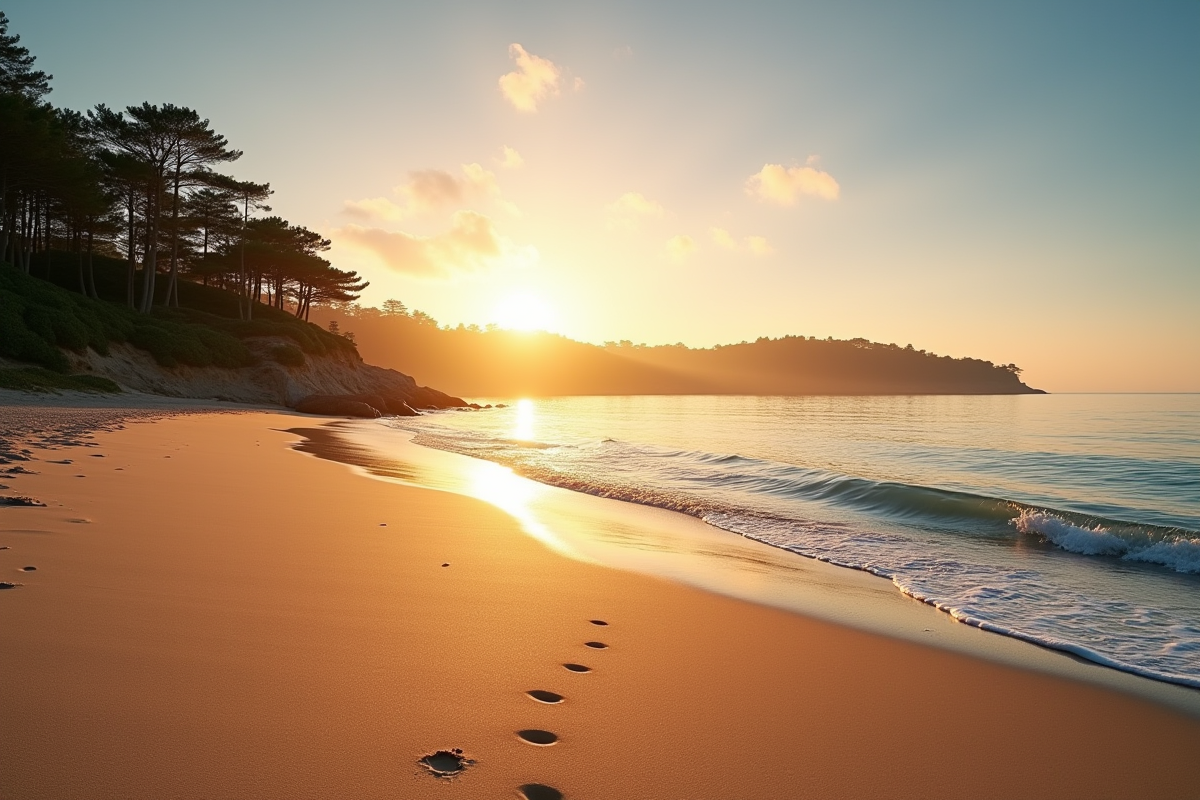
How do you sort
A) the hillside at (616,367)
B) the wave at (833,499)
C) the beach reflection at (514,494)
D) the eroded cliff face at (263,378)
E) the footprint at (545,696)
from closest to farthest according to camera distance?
the footprint at (545,696) → the beach reflection at (514,494) → the wave at (833,499) → the eroded cliff face at (263,378) → the hillside at (616,367)

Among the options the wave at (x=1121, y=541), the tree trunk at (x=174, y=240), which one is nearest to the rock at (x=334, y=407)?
the tree trunk at (x=174, y=240)

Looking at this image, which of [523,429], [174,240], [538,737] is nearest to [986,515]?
[538,737]

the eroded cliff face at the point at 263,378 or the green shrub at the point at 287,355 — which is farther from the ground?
the green shrub at the point at 287,355

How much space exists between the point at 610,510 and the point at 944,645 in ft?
18.5

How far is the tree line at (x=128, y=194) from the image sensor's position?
1152 inches

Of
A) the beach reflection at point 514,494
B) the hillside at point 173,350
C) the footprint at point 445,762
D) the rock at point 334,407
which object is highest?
the hillside at point 173,350

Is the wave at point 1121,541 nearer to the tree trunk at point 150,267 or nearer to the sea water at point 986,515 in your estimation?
the sea water at point 986,515

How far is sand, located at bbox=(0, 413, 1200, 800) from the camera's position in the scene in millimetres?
2041

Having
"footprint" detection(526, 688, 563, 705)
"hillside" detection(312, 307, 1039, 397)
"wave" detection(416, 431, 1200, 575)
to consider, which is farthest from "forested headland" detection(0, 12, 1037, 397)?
"hillside" detection(312, 307, 1039, 397)

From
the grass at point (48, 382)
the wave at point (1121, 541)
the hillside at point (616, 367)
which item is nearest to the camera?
the wave at point (1121, 541)

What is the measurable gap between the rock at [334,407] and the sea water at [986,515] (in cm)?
1444

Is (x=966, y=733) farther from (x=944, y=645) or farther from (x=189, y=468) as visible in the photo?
(x=189, y=468)

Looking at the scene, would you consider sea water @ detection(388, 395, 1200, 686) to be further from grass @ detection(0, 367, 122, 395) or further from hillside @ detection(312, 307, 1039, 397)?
hillside @ detection(312, 307, 1039, 397)

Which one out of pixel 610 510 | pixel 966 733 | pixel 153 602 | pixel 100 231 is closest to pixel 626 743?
pixel 966 733
